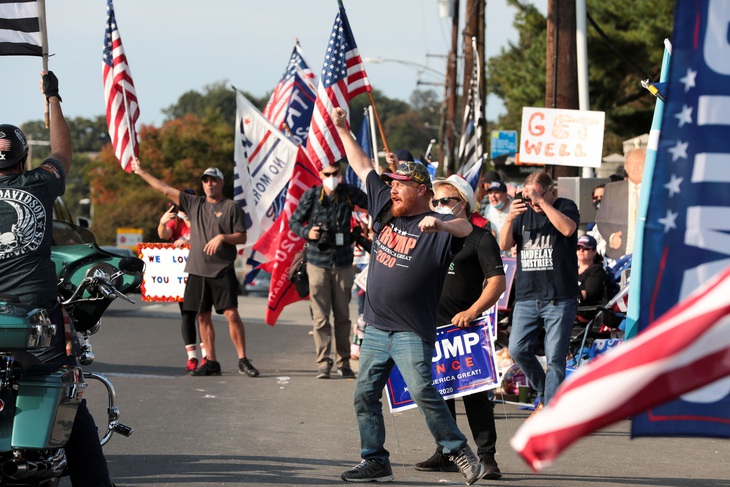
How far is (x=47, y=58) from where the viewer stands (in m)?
8.16

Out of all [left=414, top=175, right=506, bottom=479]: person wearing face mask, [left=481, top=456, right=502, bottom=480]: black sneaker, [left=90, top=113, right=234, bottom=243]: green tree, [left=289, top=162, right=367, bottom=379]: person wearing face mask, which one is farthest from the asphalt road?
[left=90, top=113, right=234, bottom=243]: green tree

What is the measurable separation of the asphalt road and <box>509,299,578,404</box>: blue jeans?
0.43 metres

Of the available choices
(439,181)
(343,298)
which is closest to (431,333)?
(439,181)

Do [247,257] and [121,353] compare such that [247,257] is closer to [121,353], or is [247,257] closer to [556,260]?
[121,353]

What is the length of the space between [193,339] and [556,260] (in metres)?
4.87

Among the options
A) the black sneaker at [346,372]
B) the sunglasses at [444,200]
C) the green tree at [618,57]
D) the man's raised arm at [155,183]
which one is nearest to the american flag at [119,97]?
the man's raised arm at [155,183]

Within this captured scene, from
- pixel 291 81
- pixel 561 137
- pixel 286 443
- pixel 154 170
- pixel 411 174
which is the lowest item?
pixel 286 443

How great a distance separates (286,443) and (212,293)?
164 inches

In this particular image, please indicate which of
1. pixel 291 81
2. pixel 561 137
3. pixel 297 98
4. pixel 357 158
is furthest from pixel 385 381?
pixel 291 81

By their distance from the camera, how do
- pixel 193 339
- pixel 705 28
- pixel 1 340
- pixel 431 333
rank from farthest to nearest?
1. pixel 193 339
2. pixel 431 333
3. pixel 1 340
4. pixel 705 28

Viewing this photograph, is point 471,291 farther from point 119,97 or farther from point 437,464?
point 119,97

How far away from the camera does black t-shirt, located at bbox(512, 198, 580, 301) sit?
9.11 m

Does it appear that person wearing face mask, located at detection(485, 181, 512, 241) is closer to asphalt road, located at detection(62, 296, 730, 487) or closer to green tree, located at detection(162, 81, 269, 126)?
asphalt road, located at detection(62, 296, 730, 487)

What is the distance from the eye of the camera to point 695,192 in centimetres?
296
